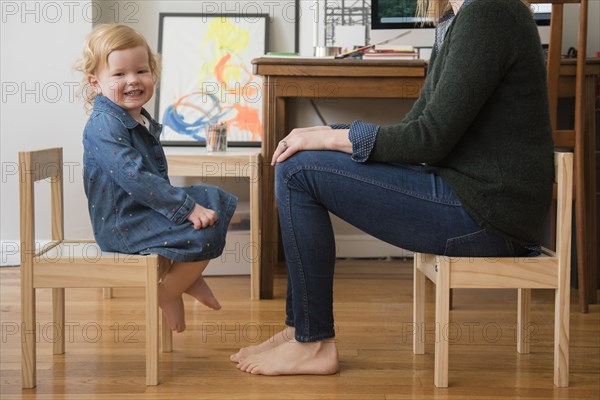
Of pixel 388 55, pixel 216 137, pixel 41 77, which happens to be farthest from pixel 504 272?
pixel 41 77

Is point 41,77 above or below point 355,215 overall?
above

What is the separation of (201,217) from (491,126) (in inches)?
27.7

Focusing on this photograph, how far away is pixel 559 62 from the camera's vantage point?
277 cm

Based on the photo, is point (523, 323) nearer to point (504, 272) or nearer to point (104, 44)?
point (504, 272)

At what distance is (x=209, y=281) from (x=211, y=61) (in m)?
0.97

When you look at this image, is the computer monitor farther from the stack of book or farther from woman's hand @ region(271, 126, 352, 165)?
woman's hand @ region(271, 126, 352, 165)

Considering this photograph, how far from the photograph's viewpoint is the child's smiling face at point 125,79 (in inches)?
82.4

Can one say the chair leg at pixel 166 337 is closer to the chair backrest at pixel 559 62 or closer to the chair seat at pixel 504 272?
the chair seat at pixel 504 272

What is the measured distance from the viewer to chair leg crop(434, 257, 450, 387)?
1910mm

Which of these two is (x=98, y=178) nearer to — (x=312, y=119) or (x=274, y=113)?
(x=274, y=113)

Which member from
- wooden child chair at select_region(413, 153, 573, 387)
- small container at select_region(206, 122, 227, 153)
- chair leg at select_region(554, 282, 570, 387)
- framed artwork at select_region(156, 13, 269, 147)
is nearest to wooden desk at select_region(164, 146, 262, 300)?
small container at select_region(206, 122, 227, 153)

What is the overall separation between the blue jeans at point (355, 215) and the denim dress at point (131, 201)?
24cm

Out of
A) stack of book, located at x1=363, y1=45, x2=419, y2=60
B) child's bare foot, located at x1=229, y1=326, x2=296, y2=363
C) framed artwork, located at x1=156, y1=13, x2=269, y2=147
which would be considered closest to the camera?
child's bare foot, located at x1=229, y1=326, x2=296, y2=363

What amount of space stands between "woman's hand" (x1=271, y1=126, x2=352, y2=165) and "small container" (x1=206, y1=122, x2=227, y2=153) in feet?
3.95
